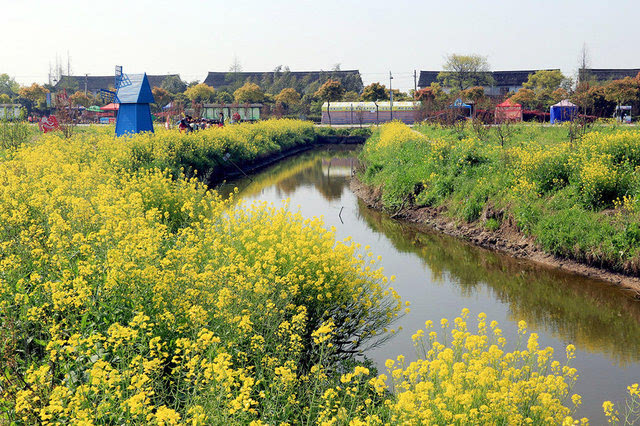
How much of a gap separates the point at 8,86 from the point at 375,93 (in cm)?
5003

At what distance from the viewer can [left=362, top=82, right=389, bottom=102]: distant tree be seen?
60.3 metres

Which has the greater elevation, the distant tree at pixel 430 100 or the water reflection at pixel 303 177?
the distant tree at pixel 430 100

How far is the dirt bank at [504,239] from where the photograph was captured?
11.8 metres

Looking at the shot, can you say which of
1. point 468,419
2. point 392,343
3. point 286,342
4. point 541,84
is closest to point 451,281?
point 392,343

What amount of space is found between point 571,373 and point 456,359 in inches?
35.2

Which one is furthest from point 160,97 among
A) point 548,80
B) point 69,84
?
point 548,80

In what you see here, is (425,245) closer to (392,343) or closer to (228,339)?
(392,343)

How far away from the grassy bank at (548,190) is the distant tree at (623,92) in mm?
22338

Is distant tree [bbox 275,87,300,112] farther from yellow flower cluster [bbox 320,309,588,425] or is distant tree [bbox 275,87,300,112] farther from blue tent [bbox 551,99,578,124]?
yellow flower cluster [bbox 320,309,588,425]

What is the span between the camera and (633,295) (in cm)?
1100

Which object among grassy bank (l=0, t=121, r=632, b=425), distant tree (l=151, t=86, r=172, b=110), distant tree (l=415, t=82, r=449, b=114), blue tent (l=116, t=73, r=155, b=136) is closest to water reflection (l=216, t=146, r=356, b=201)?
blue tent (l=116, t=73, r=155, b=136)

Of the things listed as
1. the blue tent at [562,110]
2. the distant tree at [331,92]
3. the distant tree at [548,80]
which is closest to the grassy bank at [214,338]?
the blue tent at [562,110]

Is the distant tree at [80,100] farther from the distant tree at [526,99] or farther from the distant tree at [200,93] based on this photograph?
the distant tree at [526,99]

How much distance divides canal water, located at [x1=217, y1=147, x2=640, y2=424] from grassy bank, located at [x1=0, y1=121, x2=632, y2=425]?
5.83 ft
